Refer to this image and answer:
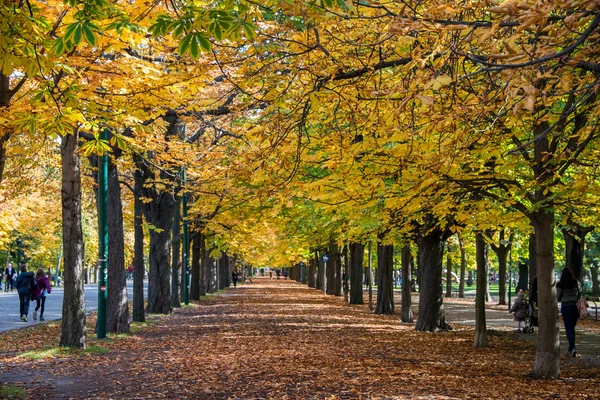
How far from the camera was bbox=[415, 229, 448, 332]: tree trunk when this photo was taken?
20438 mm

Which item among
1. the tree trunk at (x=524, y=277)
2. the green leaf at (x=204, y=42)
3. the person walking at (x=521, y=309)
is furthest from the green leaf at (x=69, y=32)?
the tree trunk at (x=524, y=277)

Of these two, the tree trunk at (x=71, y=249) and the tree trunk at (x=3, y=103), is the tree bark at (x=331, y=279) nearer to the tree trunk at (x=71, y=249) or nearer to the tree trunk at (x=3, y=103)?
the tree trunk at (x=71, y=249)

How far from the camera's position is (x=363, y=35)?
317 inches

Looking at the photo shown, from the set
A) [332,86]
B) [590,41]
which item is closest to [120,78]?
[332,86]

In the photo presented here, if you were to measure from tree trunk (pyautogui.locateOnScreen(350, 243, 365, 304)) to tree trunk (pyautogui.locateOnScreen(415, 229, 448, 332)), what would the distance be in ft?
43.5

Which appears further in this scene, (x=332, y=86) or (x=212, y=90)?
(x=212, y=90)

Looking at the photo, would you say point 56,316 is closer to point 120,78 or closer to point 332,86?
point 120,78

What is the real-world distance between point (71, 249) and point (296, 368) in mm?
5308

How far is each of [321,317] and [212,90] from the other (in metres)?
10.7

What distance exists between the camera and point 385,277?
1112 inches

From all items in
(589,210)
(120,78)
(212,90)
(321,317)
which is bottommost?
(321,317)

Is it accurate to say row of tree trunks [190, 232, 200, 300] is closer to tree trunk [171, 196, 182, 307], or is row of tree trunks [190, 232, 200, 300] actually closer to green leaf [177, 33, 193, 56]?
tree trunk [171, 196, 182, 307]

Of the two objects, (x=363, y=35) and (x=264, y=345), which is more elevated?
(x=363, y=35)

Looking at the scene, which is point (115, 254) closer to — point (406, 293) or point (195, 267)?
point (406, 293)
